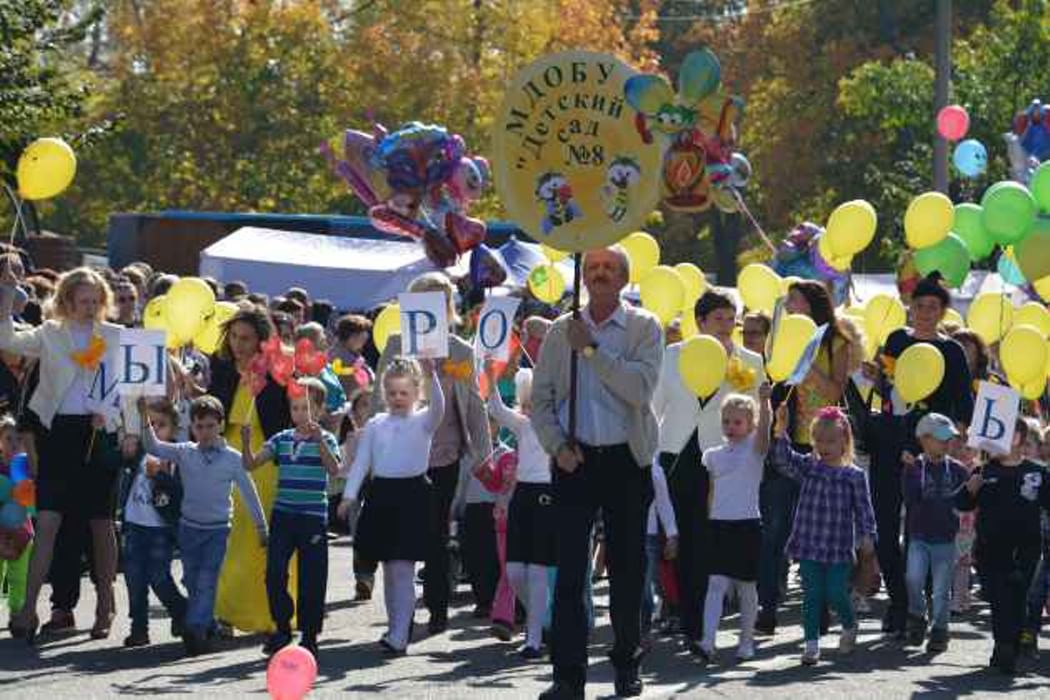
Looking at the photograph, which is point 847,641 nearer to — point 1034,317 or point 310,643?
point 310,643

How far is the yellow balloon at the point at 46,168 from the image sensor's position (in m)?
14.0

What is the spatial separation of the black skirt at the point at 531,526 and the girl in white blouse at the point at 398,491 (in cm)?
47

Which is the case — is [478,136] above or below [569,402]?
above

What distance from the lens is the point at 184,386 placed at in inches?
588

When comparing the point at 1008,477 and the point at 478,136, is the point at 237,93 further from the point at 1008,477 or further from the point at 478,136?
the point at 1008,477

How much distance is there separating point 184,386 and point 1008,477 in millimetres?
4712

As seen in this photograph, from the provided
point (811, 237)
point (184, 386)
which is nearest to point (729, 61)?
point (811, 237)

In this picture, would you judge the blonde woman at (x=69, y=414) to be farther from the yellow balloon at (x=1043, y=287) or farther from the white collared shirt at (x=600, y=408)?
the yellow balloon at (x=1043, y=287)

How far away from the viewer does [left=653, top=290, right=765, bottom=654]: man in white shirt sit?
13461 mm

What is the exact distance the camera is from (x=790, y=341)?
13867mm

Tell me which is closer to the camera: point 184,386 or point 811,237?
point 184,386

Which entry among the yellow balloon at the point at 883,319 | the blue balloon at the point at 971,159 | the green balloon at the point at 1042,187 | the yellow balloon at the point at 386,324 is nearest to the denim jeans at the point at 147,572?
the yellow balloon at the point at 386,324

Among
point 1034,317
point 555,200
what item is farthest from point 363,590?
point 555,200

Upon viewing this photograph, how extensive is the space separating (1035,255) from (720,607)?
3.23 m
